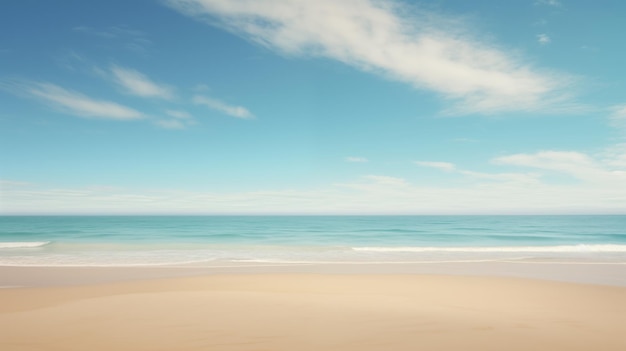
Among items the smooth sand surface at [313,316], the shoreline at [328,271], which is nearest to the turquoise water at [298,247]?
the shoreline at [328,271]

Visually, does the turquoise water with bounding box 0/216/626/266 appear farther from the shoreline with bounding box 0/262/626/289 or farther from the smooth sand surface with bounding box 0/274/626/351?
the smooth sand surface with bounding box 0/274/626/351

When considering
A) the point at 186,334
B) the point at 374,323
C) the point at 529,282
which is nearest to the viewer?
the point at 186,334

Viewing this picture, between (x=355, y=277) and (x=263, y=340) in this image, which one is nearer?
(x=263, y=340)

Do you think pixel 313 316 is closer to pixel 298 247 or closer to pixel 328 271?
pixel 328 271

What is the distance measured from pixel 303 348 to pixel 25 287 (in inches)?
318

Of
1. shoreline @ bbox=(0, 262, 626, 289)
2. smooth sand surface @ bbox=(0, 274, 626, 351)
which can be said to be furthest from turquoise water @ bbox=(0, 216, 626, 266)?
smooth sand surface @ bbox=(0, 274, 626, 351)

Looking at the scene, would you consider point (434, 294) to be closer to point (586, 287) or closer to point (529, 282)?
point (529, 282)

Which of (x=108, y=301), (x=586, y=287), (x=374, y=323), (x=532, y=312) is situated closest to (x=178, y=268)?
(x=108, y=301)

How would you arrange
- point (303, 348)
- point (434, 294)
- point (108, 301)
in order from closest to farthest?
point (303, 348) < point (108, 301) < point (434, 294)

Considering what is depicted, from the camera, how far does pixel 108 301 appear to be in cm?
676

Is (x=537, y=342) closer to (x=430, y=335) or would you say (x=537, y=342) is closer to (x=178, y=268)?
(x=430, y=335)

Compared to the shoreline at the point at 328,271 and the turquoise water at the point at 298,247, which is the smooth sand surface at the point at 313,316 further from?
the turquoise water at the point at 298,247

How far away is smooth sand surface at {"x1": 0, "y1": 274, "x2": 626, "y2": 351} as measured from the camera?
15.8 ft

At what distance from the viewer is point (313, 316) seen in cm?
595
